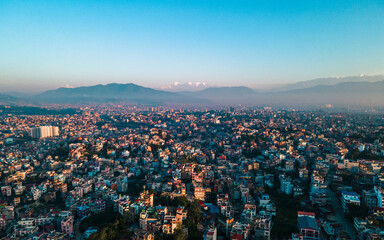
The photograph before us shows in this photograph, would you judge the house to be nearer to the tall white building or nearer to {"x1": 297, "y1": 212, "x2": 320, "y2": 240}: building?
{"x1": 297, "y1": 212, "x2": 320, "y2": 240}: building

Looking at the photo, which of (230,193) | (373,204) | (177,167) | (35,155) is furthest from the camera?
(35,155)

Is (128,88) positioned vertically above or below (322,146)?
above

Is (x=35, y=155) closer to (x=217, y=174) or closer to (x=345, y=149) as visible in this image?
(x=217, y=174)

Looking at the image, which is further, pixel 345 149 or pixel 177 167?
pixel 345 149

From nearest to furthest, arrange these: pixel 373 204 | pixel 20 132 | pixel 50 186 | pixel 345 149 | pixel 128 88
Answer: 1. pixel 373 204
2. pixel 50 186
3. pixel 345 149
4. pixel 20 132
5. pixel 128 88

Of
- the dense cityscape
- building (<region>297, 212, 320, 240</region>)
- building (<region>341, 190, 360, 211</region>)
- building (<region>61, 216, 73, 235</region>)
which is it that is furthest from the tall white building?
building (<region>341, 190, 360, 211</region>)

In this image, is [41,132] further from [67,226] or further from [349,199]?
[349,199]

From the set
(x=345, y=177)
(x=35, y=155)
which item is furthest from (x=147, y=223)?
(x=35, y=155)

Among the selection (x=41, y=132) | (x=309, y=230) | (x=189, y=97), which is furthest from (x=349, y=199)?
(x=189, y=97)
